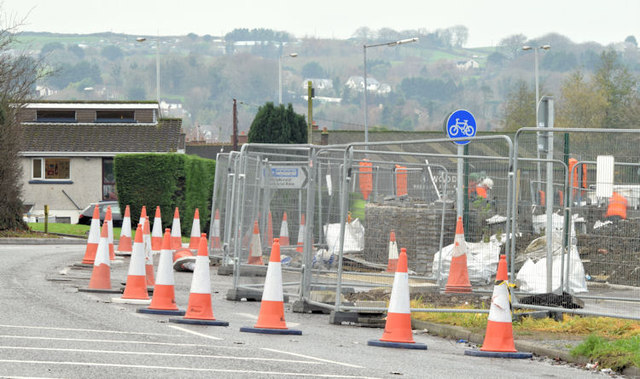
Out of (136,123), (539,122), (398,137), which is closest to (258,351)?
(539,122)

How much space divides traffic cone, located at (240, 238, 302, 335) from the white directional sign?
11.7 ft

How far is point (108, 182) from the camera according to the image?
5456cm

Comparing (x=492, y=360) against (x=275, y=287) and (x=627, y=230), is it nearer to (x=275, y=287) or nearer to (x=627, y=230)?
(x=275, y=287)

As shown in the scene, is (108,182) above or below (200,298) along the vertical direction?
above

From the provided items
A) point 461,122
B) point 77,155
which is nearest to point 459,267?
point 461,122

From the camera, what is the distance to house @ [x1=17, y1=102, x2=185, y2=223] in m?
53.8

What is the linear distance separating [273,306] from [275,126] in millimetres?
50481

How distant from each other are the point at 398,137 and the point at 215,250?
6458 centimetres

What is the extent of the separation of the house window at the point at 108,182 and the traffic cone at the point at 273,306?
42.9m

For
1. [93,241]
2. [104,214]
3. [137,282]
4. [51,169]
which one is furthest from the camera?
[51,169]

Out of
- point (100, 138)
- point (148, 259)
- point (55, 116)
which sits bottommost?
point (148, 259)

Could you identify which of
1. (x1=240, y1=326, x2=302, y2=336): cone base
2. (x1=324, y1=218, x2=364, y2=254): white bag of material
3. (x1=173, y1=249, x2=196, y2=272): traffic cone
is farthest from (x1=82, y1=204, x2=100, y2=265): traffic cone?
(x1=240, y1=326, x2=302, y2=336): cone base

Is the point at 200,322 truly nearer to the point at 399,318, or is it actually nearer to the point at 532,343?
the point at 399,318

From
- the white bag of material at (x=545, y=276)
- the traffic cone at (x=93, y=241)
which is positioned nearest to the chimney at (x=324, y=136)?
the traffic cone at (x=93, y=241)
